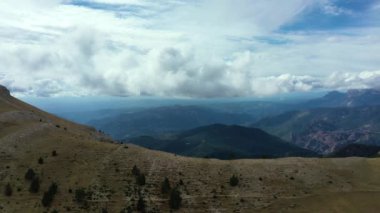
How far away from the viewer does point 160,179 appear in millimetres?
96688

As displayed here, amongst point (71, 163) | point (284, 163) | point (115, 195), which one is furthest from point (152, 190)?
point (284, 163)

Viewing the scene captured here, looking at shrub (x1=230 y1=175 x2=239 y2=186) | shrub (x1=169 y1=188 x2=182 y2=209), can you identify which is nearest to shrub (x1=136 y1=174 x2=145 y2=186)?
shrub (x1=169 y1=188 x2=182 y2=209)

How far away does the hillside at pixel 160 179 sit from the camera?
3415 inches

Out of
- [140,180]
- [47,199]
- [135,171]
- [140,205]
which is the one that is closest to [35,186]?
[47,199]

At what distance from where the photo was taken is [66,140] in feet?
369

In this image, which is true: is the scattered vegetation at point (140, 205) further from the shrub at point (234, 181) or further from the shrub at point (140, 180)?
the shrub at point (234, 181)

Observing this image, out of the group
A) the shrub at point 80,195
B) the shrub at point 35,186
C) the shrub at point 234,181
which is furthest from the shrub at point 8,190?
the shrub at point 234,181

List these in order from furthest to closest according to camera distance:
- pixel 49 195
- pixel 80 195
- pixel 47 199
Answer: pixel 80 195, pixel 49 195, pixel 47 199

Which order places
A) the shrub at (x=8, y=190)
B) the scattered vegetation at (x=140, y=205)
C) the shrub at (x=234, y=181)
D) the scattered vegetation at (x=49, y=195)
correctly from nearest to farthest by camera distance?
the scattered vegetation at (x=49, y=195), the scattered vegetation at (x=140, y=205), the shrub at (x=8, y=190), the shrub at (x=234, y=181)

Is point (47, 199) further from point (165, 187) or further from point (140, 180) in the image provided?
point (165, 187)

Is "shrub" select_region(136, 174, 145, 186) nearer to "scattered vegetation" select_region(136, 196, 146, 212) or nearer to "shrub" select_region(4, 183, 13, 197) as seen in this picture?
"scattered vegetation" select_region(136, 196, 146, 212)

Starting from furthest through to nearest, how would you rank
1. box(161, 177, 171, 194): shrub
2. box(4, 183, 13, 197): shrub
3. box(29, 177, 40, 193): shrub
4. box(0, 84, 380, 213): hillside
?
box(161, 177, 171, 194): shrub → box(29, 177, 40, 193): shrub → box(0, 84, 380, 213): hillside → box(4, 183, 13, 197): shrub

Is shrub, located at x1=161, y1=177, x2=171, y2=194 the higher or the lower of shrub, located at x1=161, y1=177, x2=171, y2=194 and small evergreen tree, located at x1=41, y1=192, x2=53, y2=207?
the higher

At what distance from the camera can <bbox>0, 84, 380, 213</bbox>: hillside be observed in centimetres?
8675
